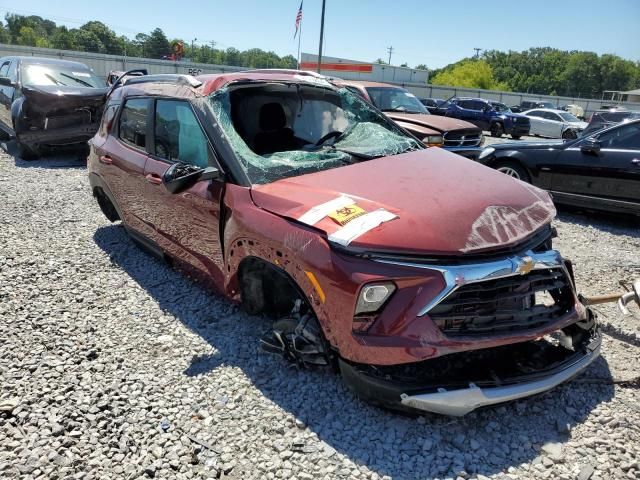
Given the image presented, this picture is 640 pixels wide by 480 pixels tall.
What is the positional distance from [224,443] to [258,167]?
1.68 meters

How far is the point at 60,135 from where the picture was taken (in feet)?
28.3

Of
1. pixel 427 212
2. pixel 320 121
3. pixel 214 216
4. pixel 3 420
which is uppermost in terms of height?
pixel 320 121

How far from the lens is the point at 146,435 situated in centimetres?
244

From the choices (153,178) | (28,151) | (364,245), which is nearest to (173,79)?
(153,178)

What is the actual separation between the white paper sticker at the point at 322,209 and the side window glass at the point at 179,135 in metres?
1.08

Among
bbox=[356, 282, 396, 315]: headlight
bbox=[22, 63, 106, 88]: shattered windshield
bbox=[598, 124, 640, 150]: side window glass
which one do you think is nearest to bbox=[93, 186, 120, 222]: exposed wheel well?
bbox=[356, 282, 396, 315]: headlight

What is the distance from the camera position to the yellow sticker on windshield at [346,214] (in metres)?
2.46

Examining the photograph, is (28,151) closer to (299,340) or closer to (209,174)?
(209,174)

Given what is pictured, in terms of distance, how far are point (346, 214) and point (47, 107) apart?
8.13 metres

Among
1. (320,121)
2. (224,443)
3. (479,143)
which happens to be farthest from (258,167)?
(479,143)

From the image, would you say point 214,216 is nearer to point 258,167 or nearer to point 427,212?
point 258,167

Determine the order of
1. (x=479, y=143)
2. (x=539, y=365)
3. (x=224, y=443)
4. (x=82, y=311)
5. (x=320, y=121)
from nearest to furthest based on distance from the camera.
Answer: (x=224, y=443) < (x=539, y=365) < (x=82, y=311) < (x=320, y=121) < (x=479, y=143)

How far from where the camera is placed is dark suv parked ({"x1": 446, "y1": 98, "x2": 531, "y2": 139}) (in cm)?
2119

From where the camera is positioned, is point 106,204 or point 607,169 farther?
point 607,169
